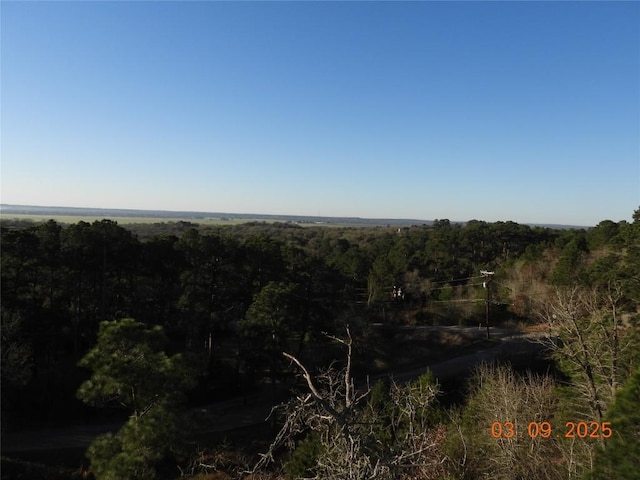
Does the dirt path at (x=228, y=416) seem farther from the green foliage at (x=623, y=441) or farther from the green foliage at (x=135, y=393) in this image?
the green foliage at (x=623, y=441)

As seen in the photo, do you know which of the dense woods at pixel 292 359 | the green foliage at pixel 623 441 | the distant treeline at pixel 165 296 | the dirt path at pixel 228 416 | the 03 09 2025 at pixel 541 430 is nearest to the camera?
the green foliage at pixel 623 441

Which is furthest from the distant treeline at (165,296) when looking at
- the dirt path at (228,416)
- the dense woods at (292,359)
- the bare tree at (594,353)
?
the bare tree at (594,353)

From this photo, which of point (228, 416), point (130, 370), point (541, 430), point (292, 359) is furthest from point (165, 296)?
point (292, 359)

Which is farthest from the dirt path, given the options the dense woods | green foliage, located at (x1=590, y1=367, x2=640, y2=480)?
green foliage, located at (x1=590, y1=367, x2=640, y2=480)

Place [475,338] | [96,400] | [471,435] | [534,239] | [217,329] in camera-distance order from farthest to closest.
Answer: [534,239], [475,338], [217,329], [471,435], [96,400]

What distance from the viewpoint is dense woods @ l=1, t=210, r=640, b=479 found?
20.5 ft

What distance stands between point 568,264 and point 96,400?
3029 centimetres

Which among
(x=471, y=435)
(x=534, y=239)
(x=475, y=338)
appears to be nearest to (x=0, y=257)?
(x=471, y=435)

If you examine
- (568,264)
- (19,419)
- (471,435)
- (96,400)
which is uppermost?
(568,264)

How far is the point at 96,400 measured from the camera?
1162cm

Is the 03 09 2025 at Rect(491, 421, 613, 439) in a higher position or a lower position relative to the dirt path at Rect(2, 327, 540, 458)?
higher

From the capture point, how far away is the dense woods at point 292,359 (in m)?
6.26

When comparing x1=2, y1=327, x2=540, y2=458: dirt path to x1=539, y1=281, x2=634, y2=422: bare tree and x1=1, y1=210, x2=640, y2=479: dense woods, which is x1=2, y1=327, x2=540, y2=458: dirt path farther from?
x1=539, y1=281, x2=634, y2=422: bare tree

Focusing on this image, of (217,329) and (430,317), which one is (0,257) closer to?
(217,329)
